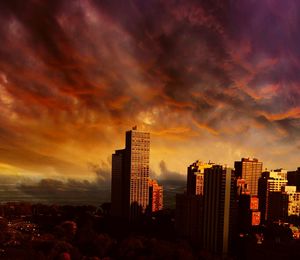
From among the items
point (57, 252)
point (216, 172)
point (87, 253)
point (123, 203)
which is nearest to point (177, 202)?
point (216, 172)

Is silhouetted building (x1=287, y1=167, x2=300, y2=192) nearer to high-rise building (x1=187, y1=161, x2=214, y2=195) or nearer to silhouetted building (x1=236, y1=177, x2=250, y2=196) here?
silhouetted building (x1=236, y1=177, x2=250, y2=196)

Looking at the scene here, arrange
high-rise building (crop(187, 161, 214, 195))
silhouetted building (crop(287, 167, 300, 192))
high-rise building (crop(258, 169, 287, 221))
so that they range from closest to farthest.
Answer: high-rise building (crop(258, 169, 287, 221))
high-rise building (crop(187, 161, 214, 195))
silhouetted building (crop(287, 167, 300, 192))

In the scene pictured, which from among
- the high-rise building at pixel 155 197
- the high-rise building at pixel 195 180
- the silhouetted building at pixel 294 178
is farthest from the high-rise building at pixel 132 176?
the silhouetted building at pixel 294 178

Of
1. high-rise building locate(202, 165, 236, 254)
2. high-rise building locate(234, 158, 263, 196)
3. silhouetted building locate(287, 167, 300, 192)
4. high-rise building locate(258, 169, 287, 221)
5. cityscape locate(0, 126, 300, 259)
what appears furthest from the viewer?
silhouetted building locate(287, 167, 300, 192)

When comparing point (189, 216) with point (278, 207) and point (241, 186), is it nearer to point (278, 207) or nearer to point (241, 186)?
point (241, 186)

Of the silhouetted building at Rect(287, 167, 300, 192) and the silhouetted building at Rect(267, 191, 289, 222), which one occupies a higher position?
the silhouetted building at Rect(287, 167, 300, 192)

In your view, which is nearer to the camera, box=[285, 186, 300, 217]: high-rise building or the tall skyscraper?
the tall skyscraper

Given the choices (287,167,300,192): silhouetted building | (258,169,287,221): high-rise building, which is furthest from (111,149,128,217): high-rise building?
(287,167,300,192): silhouetted building
